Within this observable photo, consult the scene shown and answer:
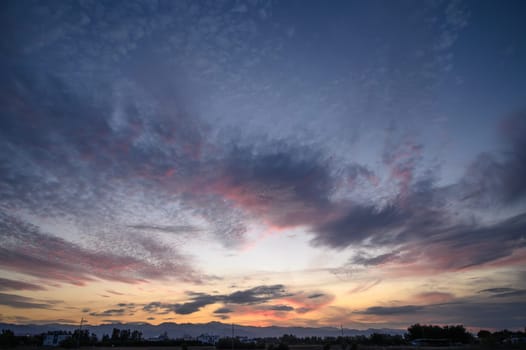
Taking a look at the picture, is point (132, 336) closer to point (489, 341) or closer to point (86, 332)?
point (86, 332)

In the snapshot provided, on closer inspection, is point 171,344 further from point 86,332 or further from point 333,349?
point 333,349

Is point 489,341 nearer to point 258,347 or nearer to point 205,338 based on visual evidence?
point 258,347

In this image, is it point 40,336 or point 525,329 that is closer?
point 40,336

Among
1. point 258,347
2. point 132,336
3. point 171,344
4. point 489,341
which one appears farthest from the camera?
point 132,336

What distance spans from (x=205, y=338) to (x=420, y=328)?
95.9m

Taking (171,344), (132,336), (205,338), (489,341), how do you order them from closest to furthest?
(489,341), (171,344), (205,338), (132,336)

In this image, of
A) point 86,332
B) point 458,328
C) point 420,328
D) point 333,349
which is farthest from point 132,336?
point 458,328

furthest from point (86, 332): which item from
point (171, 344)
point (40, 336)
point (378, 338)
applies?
point (378, 338)

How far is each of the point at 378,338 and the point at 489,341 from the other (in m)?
51.0

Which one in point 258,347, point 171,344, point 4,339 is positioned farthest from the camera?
point 171,344

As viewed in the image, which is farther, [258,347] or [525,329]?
[525,329]

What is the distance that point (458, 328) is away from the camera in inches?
5684

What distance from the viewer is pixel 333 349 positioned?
110062 millimetres

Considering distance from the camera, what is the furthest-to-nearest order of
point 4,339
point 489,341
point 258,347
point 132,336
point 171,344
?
point 132,336, point 171,344, point 258,347, point 489,341, point 4,339
